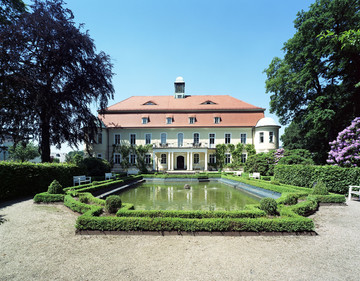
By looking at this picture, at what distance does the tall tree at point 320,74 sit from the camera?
18.6m

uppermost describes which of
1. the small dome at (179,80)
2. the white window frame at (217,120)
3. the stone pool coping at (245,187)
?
the small dome at (179,80)

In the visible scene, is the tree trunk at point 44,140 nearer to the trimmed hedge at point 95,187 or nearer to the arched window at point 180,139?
the trimmed hedge at point 95,187

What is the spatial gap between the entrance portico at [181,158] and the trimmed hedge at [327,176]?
1440cm

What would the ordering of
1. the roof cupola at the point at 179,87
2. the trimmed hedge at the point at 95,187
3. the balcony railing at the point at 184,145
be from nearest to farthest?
the trimmed hedge at the point at 95,187 < the balcony railing at the point at 184,145 < the roof cupola at the point at 179,87

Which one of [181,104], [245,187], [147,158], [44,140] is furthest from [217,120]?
[44,140]

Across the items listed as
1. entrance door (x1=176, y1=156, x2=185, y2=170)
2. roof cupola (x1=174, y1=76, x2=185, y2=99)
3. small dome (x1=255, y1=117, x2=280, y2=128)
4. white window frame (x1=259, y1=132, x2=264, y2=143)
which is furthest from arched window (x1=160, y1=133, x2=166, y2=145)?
white window frame (x1=259, y1=132, x2=264, y2=143)

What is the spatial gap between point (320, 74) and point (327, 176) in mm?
15126

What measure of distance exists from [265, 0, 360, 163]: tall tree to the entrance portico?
39.8ft

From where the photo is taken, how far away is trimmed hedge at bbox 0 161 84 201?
31.7 feet

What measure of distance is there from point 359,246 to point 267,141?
23562mm

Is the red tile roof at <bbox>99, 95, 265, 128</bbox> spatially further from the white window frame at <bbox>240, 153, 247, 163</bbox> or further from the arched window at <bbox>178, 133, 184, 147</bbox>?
the white window frame at <bbox>240, 153, 247, 163</bbox>

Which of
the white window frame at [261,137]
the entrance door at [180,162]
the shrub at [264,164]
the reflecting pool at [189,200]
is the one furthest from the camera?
the entrance door at [180,162]

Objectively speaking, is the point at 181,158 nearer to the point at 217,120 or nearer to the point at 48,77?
the point at 217,120

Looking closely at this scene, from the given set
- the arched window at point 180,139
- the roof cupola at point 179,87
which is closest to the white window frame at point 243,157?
the arched window at point 180,139
